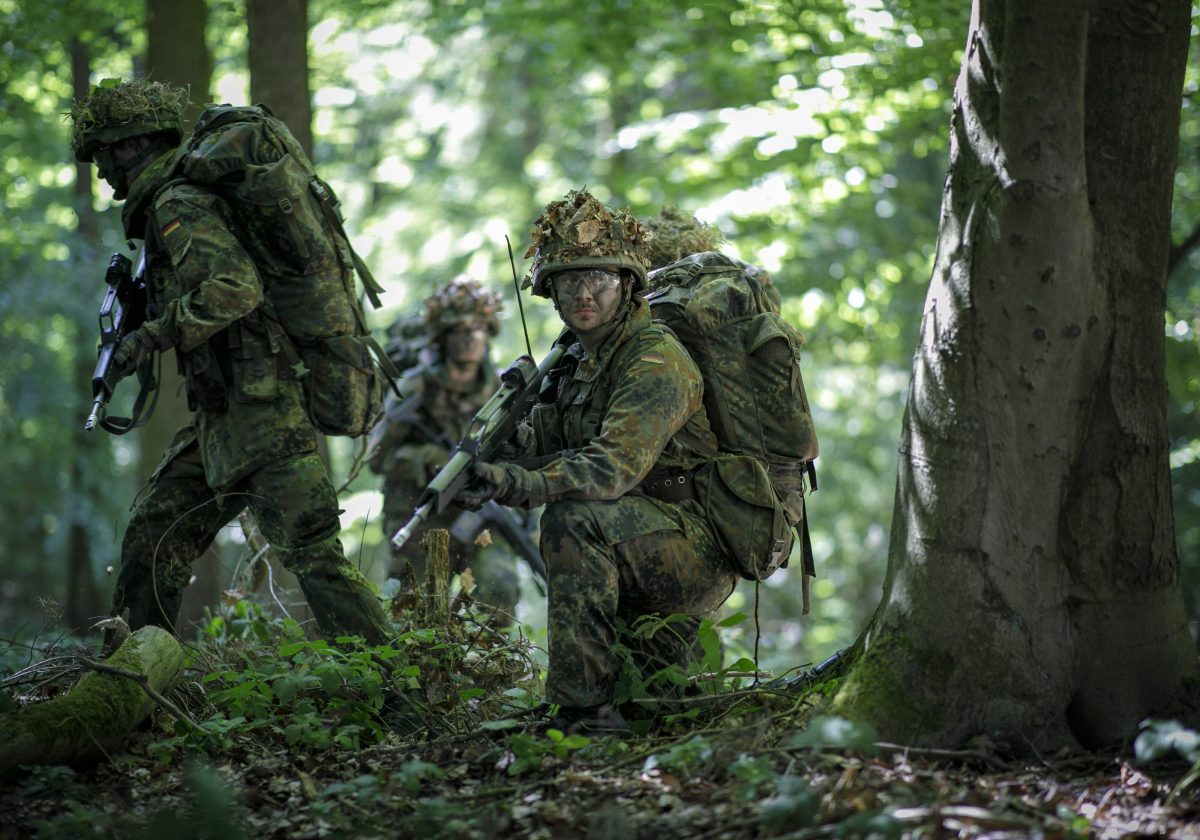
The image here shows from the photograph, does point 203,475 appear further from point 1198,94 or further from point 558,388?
point 1198,94

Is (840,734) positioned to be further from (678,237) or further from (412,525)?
(678,237)

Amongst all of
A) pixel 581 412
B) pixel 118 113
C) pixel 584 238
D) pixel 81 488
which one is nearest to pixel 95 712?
pixel 581 412

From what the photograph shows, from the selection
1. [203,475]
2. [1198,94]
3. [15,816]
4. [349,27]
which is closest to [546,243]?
[203,475]

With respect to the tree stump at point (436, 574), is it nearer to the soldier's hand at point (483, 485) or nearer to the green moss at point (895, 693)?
the soldier's hand at point (483, 485)

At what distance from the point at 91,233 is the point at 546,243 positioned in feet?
34.6

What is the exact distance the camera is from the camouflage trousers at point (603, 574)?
4531 millimetres

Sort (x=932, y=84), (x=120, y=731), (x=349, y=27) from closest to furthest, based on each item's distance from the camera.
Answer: (x=120, y=731) < (x=932, y=84) < (x=349, y=27)

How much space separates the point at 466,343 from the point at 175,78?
2.85 metres

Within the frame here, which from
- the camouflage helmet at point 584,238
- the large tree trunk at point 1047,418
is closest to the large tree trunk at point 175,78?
the camouflage helmet at point 584,238

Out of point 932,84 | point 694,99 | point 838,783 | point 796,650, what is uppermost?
point 694,99

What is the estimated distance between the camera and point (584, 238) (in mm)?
4789

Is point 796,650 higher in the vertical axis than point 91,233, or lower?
lower

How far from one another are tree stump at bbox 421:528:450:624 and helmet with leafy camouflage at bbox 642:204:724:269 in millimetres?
1863

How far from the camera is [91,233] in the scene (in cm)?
1379
